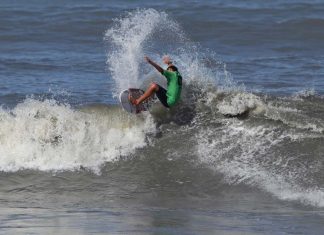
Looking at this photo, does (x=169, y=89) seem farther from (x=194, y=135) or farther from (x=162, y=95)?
(x=194, y=135)

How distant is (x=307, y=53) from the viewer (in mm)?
23953

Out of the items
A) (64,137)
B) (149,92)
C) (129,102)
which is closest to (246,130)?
(149,92)

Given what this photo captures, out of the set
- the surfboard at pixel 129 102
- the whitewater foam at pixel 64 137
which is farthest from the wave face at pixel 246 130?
the whitewater foam at pixel 64 137

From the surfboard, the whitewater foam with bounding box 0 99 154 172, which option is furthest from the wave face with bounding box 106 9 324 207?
the whitewater foam with bounding box 0 99 154 172

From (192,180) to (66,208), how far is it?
2.40m

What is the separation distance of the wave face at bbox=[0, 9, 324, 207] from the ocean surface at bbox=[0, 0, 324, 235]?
0.02 metres

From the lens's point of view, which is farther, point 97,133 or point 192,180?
point 97,133

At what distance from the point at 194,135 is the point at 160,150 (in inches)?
24.8

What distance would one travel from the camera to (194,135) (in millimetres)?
13945

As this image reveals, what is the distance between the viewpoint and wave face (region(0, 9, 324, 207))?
12859 millimetres

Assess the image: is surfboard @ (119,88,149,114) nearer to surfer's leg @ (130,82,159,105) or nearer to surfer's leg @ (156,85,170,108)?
surfer's leg @ (130,82,159,105)

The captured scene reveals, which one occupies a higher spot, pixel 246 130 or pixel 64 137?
pixel 246 130

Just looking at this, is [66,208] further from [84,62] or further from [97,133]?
[84,62]

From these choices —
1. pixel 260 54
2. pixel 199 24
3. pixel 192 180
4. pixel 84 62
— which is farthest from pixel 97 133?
pixel 199 24
